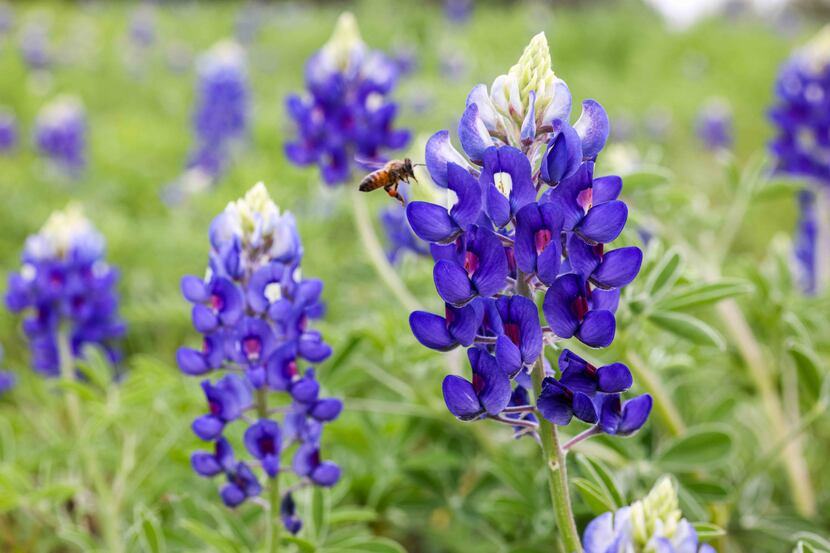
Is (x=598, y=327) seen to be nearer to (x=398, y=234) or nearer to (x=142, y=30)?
(x=398, y=234)

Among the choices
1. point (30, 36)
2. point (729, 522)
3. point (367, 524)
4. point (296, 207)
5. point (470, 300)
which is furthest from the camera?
point (30, 36)

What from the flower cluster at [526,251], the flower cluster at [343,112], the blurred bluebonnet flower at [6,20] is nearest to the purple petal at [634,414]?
the flower cluster at [526,251]

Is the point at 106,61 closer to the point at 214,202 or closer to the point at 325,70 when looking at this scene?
the point at 214,202

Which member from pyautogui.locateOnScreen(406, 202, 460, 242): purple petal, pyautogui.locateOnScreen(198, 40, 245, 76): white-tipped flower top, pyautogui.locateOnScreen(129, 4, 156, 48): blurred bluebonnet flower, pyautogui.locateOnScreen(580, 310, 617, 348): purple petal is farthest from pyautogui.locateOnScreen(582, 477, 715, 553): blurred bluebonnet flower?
pyautogui.locateOnScreen(129, 4, 156, 48): blurred bluebonnet flower

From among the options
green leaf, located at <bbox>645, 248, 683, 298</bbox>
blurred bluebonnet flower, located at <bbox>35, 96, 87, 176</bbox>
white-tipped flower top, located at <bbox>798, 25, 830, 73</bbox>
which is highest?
blurred bluebonnet flower, located at <bbox>35, 96, 87, 176</bbox>

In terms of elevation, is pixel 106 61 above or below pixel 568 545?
above

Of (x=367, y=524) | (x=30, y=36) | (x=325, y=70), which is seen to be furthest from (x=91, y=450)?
(x=30, y=36)

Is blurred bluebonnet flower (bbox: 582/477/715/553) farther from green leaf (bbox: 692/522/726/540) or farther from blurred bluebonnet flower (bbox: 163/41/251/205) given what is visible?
blurred bluebonnet flower (bbox: 163/41/251/205)
